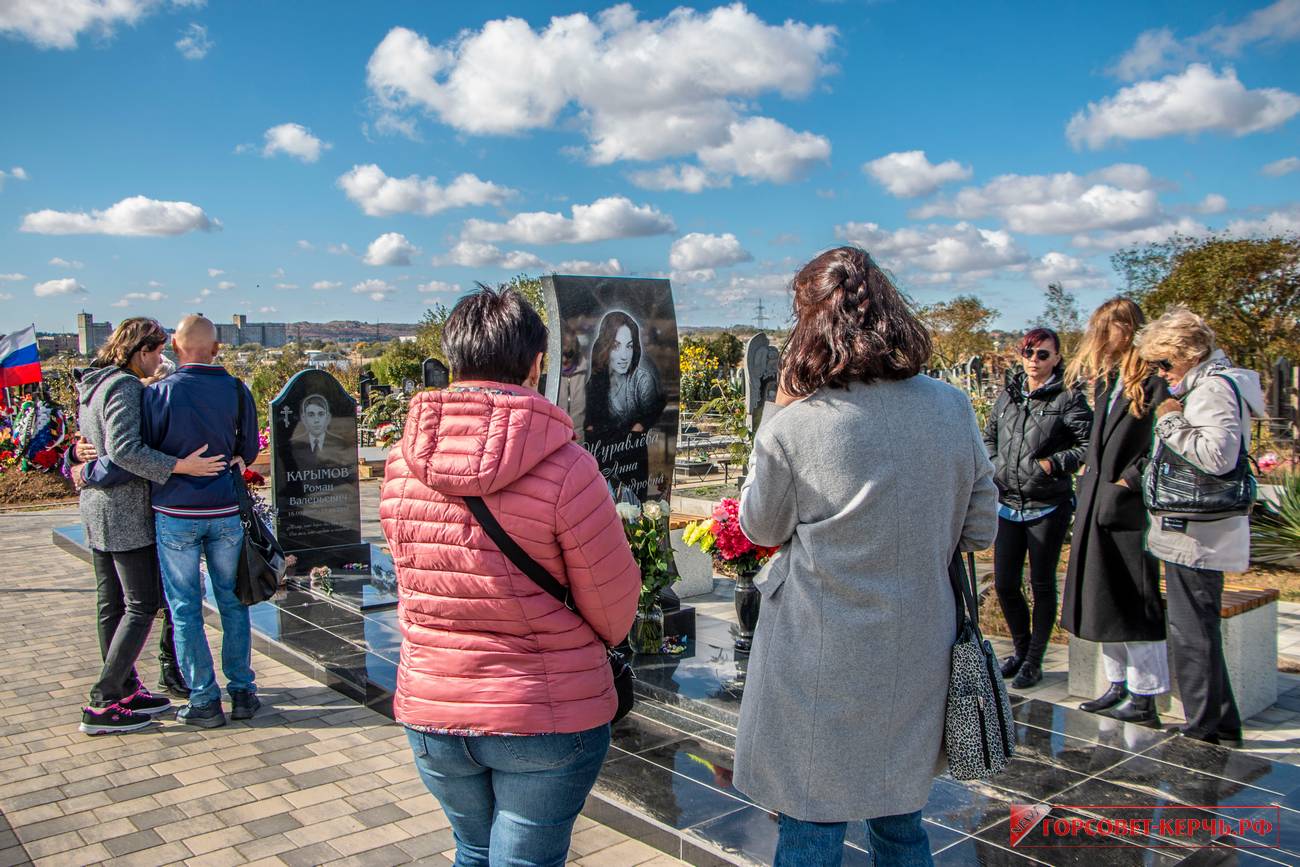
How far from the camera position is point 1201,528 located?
13.0 ft

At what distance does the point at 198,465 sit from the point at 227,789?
4.76ft

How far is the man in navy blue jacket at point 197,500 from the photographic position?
4516mm

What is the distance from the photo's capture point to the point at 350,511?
26.5 ft

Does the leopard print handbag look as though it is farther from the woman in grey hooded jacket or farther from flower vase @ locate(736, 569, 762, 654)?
flower vase @ locate(736, 569, 762, 654)

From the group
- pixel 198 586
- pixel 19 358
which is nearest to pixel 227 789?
pixel 198 586

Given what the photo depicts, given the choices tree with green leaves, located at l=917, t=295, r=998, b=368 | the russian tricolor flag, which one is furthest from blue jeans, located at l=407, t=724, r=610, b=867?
tree with green leaves, located at l=917, t=295, r=998, b=368

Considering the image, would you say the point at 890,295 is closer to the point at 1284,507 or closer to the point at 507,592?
the point at 507,592

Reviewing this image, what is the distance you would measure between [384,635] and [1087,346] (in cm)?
432

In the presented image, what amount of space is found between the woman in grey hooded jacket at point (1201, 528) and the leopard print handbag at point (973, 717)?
2374 mm

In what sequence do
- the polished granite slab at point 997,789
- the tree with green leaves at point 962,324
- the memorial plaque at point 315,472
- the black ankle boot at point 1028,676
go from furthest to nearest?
1. the tree with green leaves at point 962,324
2. the memorial plaque at point 315,472
3. the black ankle boot at point 1028,676
4. the polished granite slab at point 997,789

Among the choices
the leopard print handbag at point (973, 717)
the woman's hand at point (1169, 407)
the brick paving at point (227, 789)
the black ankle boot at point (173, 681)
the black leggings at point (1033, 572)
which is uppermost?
the woman's hand at point (1169, 407)

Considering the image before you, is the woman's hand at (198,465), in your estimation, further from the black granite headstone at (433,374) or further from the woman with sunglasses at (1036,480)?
the black granite headstone at (433,374)

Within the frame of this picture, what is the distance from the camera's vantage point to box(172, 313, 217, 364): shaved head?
451 cm

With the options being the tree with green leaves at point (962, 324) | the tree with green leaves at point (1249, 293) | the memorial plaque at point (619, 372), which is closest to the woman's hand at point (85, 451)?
the memorial plaque at point (619, 372)
